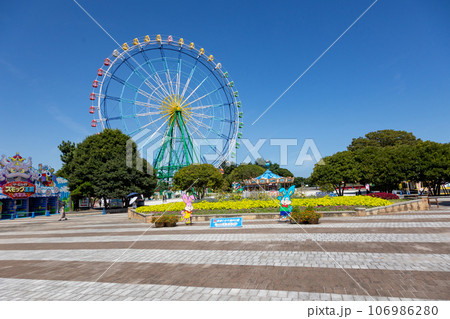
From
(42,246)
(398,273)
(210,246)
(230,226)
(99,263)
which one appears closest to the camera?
(398,273)

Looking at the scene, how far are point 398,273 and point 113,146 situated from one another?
37950mm

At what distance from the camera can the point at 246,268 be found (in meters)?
6.37

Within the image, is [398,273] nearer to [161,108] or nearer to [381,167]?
[381,167]

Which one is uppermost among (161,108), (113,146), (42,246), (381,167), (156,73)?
(156,73)

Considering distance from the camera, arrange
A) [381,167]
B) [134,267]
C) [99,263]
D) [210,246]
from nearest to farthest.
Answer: [134,267], [99,263], [210,246], [381,167]

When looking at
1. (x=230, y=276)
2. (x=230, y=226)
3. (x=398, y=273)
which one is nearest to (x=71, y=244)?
(x=230, y=226)

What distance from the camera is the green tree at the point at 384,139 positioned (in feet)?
198

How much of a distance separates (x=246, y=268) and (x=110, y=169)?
31.7m

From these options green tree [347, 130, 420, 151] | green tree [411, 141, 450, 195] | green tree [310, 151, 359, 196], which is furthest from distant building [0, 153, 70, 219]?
green tree [347, 130, 420, 151]

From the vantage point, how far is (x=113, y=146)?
37812 millimetres

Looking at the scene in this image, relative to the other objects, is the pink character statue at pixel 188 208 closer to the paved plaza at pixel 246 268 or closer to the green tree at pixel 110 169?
the paved plaza at pixel 246 268

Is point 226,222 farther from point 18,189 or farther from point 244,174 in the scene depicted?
point 244,174

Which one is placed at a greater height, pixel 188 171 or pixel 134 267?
pixel 188 171

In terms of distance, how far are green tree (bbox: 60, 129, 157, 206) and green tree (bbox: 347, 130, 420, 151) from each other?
49.6m
